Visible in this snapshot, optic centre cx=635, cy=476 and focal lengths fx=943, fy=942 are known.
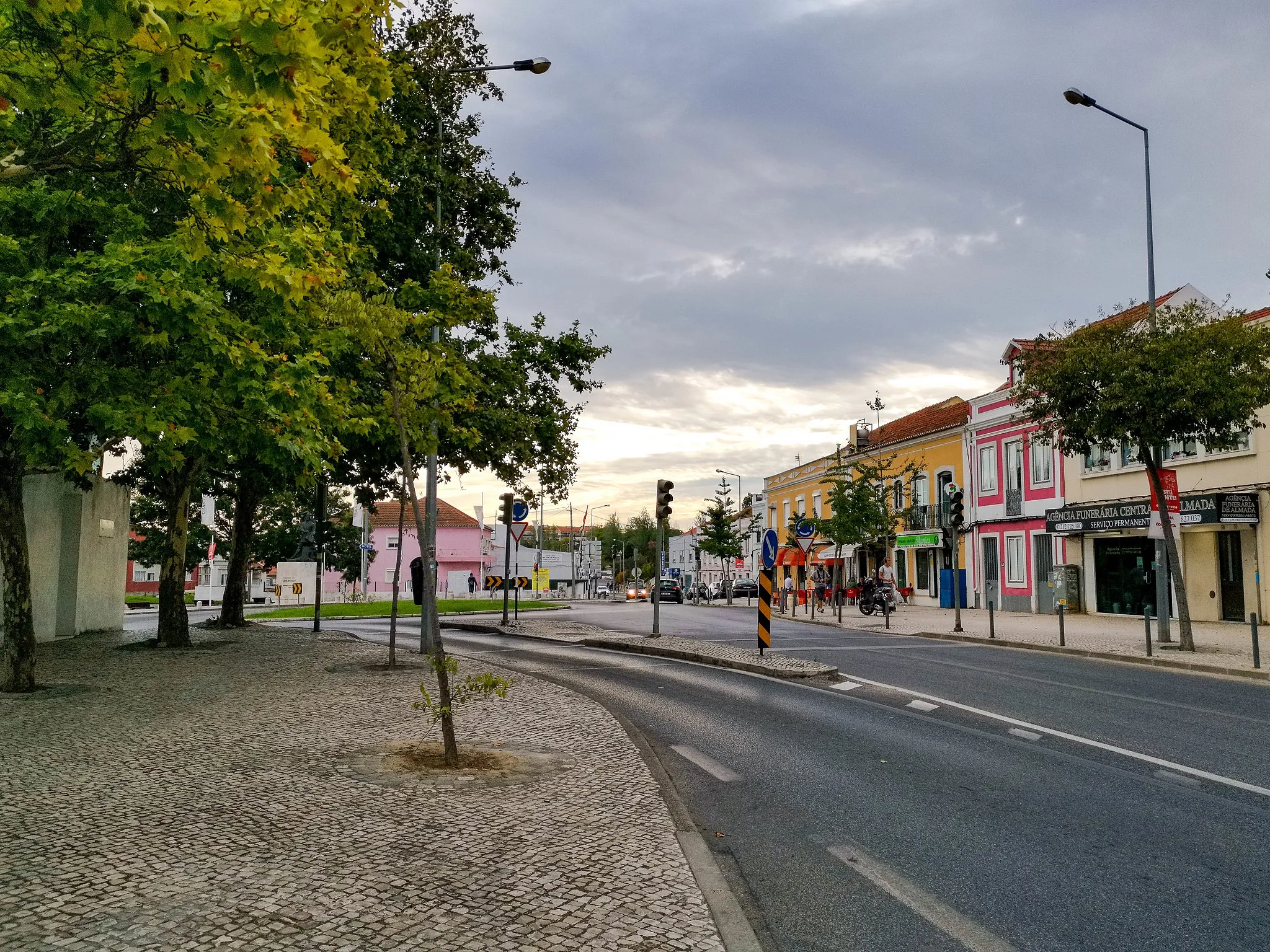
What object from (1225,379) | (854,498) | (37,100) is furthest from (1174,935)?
(854,498)

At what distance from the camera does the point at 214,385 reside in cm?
1190

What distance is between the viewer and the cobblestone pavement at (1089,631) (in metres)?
17.3

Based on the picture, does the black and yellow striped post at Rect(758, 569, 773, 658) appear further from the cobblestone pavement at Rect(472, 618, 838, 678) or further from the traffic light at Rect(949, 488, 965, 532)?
the traffic light at Rect(949, 488, 965, 532)

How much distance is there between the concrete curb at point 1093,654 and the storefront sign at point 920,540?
17.2 metres

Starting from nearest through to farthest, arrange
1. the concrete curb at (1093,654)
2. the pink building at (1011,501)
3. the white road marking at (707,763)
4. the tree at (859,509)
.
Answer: the white road marking at (707,763), the concrete curb at (1093,654), the pink building at (1011,501), the tree at (859,509)

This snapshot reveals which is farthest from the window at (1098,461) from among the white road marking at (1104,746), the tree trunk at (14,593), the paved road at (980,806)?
the tree trunk at (14,593)

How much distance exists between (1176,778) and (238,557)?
919 inches

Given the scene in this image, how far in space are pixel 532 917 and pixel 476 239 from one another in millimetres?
17978

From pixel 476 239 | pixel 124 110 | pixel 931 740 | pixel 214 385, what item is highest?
pixel 476 239

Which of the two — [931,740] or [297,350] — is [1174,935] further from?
[297,350]

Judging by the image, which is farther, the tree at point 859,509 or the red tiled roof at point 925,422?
the red tiled roof at point 925,422

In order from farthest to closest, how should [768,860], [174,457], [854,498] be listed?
[854,498] < [174,457] < [768,860]

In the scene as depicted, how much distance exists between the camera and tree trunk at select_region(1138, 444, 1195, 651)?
17609mm

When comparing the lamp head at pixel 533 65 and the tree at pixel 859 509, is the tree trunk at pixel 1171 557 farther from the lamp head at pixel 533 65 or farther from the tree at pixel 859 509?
the tree at pixel 859 509
